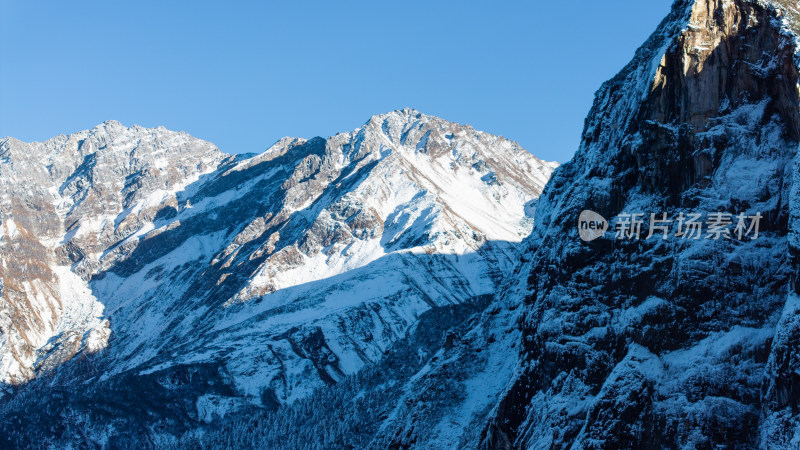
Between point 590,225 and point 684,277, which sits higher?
point 590,225

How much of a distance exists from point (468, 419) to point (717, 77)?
5476 centimetres

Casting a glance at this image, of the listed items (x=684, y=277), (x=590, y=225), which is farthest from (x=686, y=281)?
(x=590, y=225)

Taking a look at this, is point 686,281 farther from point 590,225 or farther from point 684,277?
point 590,225

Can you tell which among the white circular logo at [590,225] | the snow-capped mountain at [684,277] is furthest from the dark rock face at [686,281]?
the white circular logo at [590,225]

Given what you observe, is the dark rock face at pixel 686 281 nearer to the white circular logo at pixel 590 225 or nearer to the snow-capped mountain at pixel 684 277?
the snow-capped mountain at pixel 684 277

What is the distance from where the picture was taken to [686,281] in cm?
7519

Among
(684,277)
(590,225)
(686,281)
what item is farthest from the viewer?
(590,225)

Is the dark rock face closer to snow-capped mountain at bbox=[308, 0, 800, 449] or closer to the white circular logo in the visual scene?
snow-capped mountain at bbox=[308, 0, 800, 449]

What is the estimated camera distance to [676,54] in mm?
84500

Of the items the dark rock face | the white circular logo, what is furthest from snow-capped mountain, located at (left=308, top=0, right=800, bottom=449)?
the white circular logo

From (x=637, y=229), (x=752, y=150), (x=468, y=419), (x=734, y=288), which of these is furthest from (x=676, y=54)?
(x=468, y=419)

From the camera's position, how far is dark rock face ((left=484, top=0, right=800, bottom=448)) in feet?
224

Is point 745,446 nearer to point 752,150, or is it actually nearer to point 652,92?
point 752,150

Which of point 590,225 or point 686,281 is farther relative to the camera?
point 590,225
